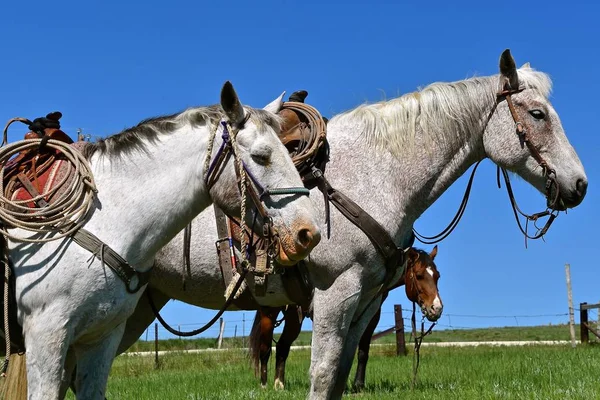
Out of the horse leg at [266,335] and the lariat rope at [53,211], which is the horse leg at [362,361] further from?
the lariat rope at [53,211]

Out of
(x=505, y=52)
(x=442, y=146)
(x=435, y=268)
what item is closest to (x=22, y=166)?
(x=442, y=146)

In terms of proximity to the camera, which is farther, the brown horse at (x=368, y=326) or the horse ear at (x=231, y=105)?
the brown horse at (x=368, y=326)

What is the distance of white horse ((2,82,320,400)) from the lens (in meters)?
3.83

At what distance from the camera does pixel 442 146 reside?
607cm

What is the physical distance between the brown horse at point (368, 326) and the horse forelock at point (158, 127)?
537 cm

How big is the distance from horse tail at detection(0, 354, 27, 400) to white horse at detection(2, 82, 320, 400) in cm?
142

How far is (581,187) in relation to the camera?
5828 millimetres

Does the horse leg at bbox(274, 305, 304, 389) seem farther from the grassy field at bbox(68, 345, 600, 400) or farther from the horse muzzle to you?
the horse muzzle

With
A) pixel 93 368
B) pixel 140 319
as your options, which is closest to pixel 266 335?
pixel 140 319

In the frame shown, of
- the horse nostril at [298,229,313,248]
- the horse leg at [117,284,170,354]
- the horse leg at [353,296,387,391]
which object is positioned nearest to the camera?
the horse nostril at [298,229,313,248]

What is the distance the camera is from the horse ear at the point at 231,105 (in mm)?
4023

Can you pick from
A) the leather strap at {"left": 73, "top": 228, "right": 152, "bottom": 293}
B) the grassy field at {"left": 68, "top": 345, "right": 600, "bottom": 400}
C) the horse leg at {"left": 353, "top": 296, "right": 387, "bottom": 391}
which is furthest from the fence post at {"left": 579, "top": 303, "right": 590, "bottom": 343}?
the leather strap at {"left": 73, "top": 228, "right": 152, "bottom": 293}

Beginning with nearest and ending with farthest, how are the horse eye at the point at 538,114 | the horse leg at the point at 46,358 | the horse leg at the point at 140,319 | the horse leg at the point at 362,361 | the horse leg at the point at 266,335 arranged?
the horse leg at the point at 46,358 < the horse eye at the point at 538,114 < the horse leg at the point at 140,319 < the horse leg at the point at 362,361 < the horse leg at the point at 266,335

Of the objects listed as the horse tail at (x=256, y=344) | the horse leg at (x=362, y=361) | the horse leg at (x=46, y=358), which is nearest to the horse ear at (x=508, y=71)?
the horse leg at (x=46, y=358)
